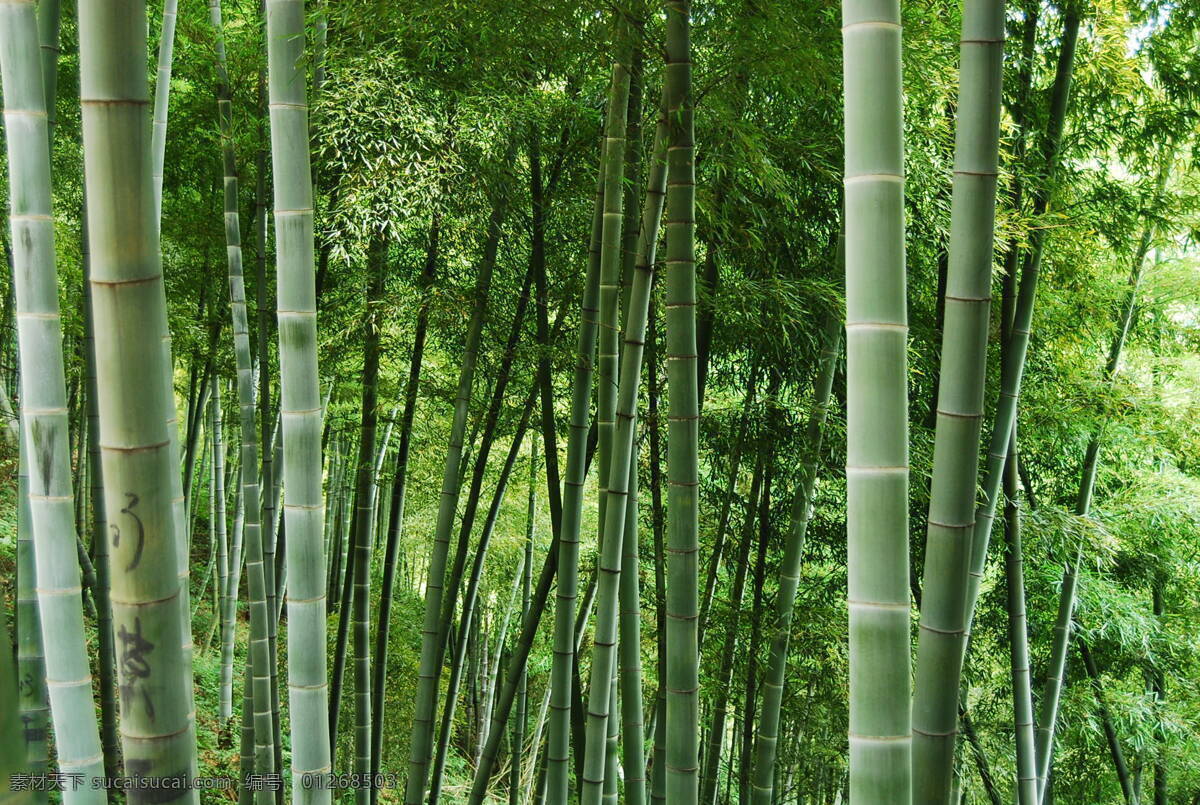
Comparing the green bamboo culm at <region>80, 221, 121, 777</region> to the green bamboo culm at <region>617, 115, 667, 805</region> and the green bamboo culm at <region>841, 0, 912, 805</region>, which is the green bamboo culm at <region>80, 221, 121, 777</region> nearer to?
the green bamboo culm at <region>617, 115, 667, 805</region>

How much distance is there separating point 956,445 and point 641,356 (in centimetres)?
134

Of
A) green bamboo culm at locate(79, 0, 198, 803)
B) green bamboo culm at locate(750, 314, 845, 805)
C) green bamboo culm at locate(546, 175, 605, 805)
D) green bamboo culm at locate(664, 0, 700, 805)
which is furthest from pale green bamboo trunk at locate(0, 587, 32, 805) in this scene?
green bamboo culm at locate(750, 314, 845, 805)

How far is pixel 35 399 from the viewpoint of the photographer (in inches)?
75.4

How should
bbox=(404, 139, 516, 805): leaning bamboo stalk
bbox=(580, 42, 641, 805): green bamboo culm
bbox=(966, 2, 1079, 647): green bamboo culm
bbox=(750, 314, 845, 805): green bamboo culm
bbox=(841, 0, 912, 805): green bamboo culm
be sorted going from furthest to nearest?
1. bbox=(404, 139, 516, 805): leaning bamboo stalk
2. bbox=(750, 314, 845, 805): green bamboo culm
3. bbox=(966, 2, 1079, 647): green bamboo culm
4. bbox=(580, 42, 641, 805): green bamboo culm
5. bbox=(841, 0, 912, 805): green bamboo culm

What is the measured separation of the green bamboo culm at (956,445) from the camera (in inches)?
66.1

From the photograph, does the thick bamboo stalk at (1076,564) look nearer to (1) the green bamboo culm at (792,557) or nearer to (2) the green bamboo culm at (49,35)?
(1) the green bamboo culm at (792,557)

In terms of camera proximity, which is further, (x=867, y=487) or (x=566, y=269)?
(x=566, y=269)

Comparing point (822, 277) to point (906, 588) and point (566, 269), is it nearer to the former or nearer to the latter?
point (566, 269)

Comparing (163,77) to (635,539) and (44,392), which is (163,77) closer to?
(44,392)

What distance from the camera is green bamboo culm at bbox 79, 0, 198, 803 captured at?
114 centimetres

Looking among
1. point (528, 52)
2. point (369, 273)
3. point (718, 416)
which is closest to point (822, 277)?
point (718, 416)

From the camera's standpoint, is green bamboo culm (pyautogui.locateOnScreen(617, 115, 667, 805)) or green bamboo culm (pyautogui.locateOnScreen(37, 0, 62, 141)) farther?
green bamboo culm (pyautogui.locateOnScreen(617, 115, 667, 805))

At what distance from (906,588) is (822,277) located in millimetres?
3164

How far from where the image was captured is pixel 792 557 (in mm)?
4074
